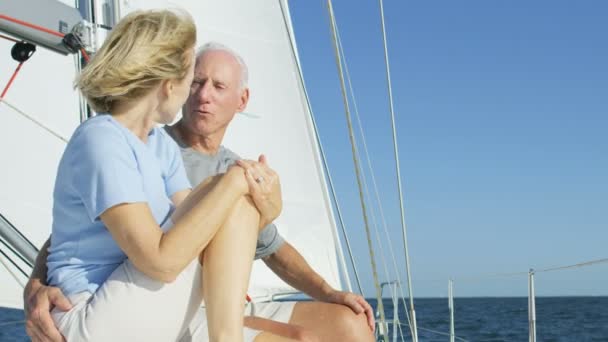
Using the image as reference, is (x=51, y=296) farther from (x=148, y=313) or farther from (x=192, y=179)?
(x=192, y=179)

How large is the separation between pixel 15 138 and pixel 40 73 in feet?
0.88

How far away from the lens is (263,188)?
1.22 m

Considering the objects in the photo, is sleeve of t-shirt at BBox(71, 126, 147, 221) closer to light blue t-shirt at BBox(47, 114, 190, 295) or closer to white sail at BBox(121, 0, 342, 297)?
light blue t-shirt at BBox(47, 114, 190, 295)

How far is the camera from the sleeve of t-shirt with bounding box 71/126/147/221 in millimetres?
1125

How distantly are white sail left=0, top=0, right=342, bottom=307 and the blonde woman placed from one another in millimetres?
1587

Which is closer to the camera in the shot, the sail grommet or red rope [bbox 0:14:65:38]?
red rope [bbox 0:14:65:38]

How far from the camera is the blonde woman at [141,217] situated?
1.13m

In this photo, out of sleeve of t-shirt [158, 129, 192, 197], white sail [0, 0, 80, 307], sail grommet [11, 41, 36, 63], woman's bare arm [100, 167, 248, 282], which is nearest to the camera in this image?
woman's bare arm [100, 167, 248, 282]

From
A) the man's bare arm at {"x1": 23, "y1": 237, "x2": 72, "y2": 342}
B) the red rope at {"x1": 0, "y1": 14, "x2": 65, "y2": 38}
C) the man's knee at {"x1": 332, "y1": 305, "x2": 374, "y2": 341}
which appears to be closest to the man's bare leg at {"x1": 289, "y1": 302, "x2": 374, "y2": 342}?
the man's knee at {"x1": 332, "y1": 305, "x2": 374, "y2": 341}

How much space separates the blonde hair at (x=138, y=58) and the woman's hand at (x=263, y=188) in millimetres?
182

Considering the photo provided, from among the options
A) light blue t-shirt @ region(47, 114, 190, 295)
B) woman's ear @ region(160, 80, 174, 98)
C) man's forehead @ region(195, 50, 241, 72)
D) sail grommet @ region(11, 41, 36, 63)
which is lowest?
light blue t-shirt @ region(47, 114, 190, 295)

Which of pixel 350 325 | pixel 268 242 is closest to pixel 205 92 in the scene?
pixel 268 242

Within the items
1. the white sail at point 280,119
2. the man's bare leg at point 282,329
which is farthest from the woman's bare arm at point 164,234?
the white sail at point 280,119

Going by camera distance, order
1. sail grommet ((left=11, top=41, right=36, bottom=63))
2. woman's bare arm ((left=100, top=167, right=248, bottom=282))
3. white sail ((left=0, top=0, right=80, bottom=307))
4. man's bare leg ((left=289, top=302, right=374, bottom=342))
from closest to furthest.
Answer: woman's bare arm ((left=100, top=167, right=248, bottom=282)) < man's bare leg ((left=289, top=302, right=374, bottom=342)) < sail grommet ((left=11, top=41, right=36, bottom=63)) < white sail ((left=0, top=0, right=80, bottom=307))
